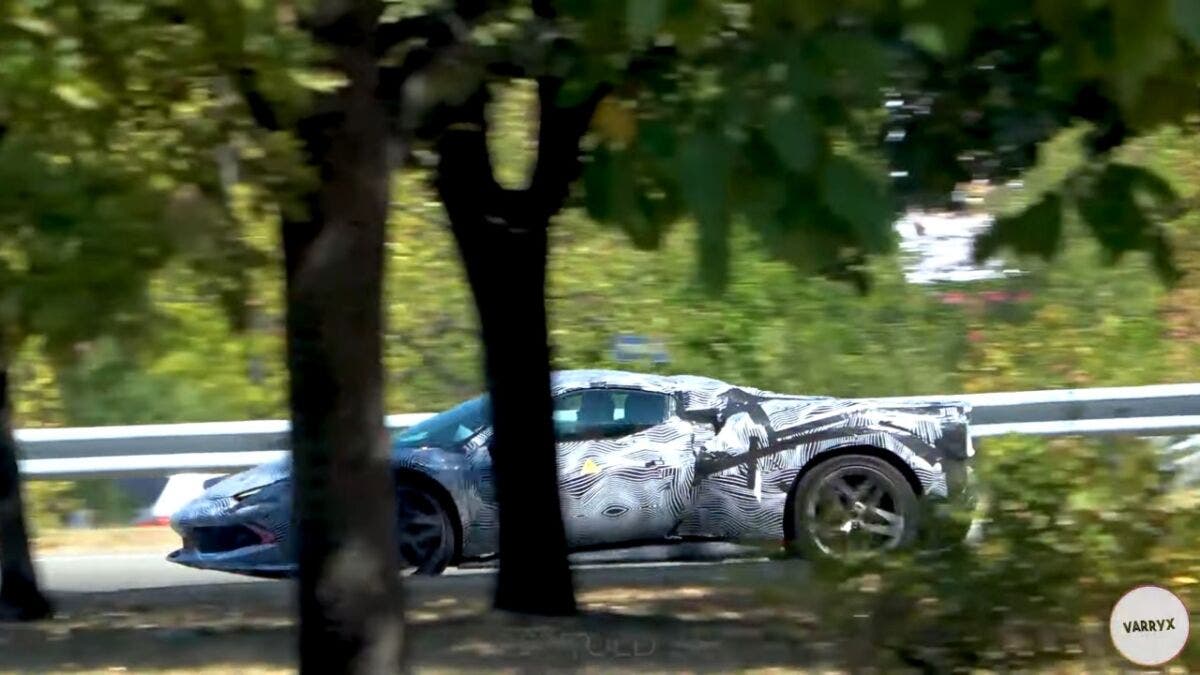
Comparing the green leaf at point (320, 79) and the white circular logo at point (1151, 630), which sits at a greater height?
the green leaf at point (320, 79)

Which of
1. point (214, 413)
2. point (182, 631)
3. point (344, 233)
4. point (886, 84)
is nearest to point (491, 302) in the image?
point (182, 631)

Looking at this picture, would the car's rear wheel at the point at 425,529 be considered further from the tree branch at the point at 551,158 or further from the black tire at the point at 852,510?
the tree branch at the point at 551,158

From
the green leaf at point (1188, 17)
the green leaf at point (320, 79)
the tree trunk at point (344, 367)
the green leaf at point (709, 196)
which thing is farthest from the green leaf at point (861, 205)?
the tree trunk at point (344, 367)

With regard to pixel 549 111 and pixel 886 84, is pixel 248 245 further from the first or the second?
pixel 549 111

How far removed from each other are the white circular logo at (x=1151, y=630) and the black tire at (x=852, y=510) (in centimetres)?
83

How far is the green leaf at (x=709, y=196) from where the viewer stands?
9.48 feet

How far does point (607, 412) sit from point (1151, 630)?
5656 mm

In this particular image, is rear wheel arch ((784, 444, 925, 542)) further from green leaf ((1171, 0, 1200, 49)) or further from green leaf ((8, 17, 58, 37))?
green leaf ((1171, 0, 1200, 49))

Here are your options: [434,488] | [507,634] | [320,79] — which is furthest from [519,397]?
[320,79]

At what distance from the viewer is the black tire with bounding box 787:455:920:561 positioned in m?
6.04

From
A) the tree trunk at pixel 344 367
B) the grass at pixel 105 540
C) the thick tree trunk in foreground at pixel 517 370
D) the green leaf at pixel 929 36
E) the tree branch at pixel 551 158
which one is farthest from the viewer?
the grass at pixel 105 540

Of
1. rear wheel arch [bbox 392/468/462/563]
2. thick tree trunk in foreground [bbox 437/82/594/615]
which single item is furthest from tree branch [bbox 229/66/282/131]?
rear wheel arch [bbox 392/468/462/563]

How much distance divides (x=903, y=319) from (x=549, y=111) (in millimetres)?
8171

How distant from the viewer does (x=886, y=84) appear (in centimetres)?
314
